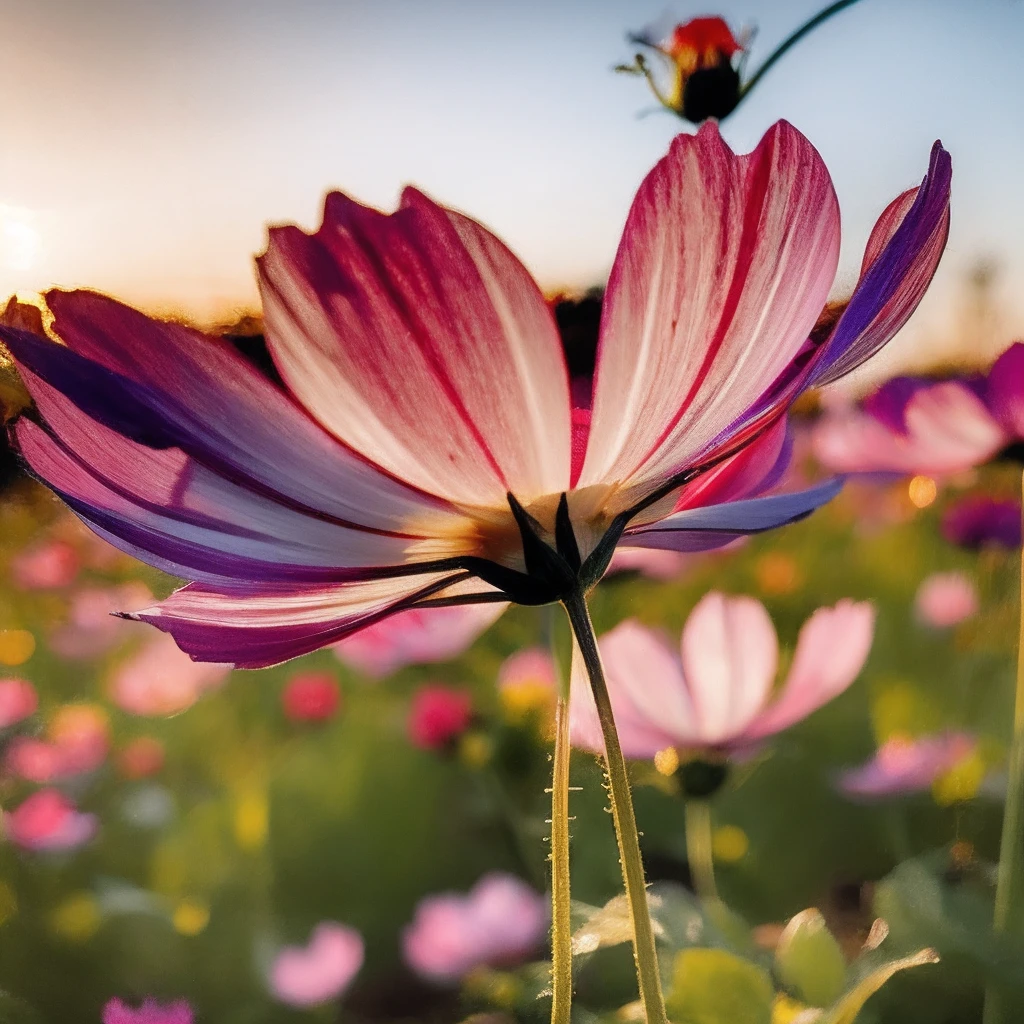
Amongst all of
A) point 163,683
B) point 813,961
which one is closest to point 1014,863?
point 813,961

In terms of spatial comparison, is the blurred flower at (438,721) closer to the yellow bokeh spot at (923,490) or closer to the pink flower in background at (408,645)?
the pink flower in background at (408,645)

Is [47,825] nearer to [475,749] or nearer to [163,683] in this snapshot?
[163,683]

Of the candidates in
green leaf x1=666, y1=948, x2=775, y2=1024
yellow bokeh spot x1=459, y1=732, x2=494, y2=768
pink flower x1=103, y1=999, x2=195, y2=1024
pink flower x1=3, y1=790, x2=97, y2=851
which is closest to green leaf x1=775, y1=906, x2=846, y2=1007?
green leaf x1=666, y1=948, x2=775, y2=1024

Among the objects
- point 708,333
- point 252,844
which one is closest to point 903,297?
point 708,333

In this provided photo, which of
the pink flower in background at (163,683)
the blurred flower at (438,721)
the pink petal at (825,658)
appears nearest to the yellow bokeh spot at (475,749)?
the blurred flower at (438,721)

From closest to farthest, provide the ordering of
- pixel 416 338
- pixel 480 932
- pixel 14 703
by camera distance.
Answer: pixel 416 338, pixel 480 932, pixel 14 703
